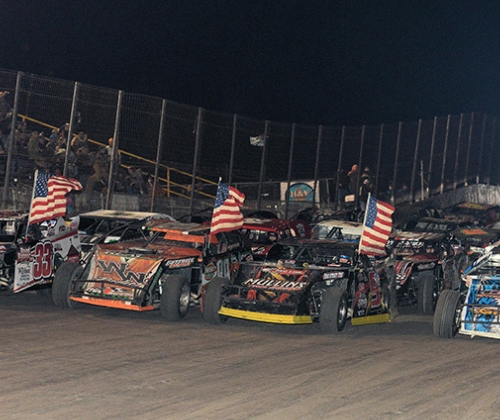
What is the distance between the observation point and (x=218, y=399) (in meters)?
8.06

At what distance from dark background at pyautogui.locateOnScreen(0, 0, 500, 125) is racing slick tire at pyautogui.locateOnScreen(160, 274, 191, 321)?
1967cm

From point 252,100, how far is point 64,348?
3061 centimetres

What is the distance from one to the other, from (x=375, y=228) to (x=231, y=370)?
6054mm

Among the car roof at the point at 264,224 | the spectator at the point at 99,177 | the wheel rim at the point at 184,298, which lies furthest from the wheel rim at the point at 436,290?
the spectator at the point at 99,177

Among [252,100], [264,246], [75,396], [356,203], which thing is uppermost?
[252,100]

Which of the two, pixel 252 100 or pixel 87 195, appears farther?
pixel 252 100

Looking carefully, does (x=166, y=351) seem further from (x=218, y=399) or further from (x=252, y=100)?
(x=252, y=100)

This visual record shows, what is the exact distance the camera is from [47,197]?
54.0 ft

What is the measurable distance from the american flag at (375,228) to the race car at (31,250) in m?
5.18

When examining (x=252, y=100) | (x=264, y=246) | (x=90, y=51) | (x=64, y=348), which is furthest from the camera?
(x=252, y=100)

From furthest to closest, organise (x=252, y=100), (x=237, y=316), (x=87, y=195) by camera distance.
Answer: (x=252, y=100), (x=87, y=195), (x=237, y=316)

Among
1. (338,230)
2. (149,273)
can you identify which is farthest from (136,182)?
(149,273)

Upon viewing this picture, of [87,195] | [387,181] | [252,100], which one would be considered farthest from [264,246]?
[252,100]

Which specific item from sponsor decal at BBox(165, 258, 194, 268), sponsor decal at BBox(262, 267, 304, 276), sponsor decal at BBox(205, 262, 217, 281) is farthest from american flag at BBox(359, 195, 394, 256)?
sponsor decal at BBox(165, 258, 194, 268)
